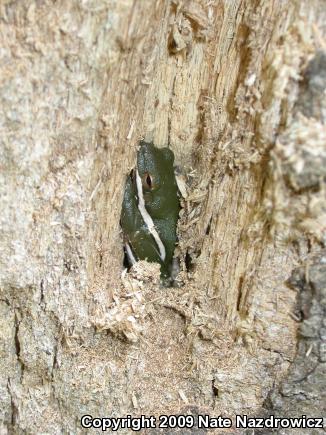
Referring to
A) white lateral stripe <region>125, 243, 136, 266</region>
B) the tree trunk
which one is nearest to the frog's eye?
the tree trunk

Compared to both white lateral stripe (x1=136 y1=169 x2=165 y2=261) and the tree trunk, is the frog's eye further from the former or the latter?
the tree trunk

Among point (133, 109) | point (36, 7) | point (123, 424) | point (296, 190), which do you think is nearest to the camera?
point (36, 7)

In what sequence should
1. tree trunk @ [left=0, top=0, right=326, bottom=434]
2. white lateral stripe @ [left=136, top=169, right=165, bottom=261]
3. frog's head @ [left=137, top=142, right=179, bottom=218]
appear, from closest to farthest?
tree trunk @ [left=0, top=0, right=326, bottom=434]
frog's head @ [left=137, top=142, right=179, bottom=218]
white lateral stripe @ [left=136, top=169, right=165, bottom=261]

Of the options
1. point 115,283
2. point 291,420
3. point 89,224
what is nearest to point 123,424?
point 115,283

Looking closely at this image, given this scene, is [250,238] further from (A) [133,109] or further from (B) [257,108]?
(A) [133,109]

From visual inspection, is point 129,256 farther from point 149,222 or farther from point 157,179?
point 157,179

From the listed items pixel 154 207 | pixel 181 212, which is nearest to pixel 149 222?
pixel 154 207
